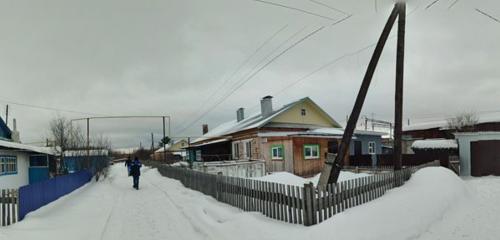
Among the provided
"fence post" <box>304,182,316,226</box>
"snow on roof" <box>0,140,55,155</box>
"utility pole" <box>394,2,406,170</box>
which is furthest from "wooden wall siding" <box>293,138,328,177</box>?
"snow on roof" <box>0,140,55,155</box>

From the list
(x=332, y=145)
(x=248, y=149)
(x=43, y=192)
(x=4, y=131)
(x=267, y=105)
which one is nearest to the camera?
(x=43, y=192)

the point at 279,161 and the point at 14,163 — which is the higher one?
the point at 14,163

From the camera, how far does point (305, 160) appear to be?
2350 centimetres

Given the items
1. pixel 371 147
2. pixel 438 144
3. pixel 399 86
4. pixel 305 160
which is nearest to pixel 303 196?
pixel 399 86

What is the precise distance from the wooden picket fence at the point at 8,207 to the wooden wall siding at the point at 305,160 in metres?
16.0

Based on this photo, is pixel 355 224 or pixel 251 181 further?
pixel 251 181

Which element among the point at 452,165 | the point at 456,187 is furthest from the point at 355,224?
the point at 452,165

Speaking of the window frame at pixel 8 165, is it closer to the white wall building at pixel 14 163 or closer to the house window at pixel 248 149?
the white wall building at pixel 14 163

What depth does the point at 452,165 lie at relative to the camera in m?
20.4

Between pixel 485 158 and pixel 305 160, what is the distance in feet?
32.5

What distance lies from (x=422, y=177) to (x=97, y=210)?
10.2 meters

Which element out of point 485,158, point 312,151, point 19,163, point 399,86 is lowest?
point 485,158

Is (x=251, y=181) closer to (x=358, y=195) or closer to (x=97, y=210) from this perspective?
(x=358, y=195)

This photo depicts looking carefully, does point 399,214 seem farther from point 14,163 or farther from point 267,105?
point 267,105
